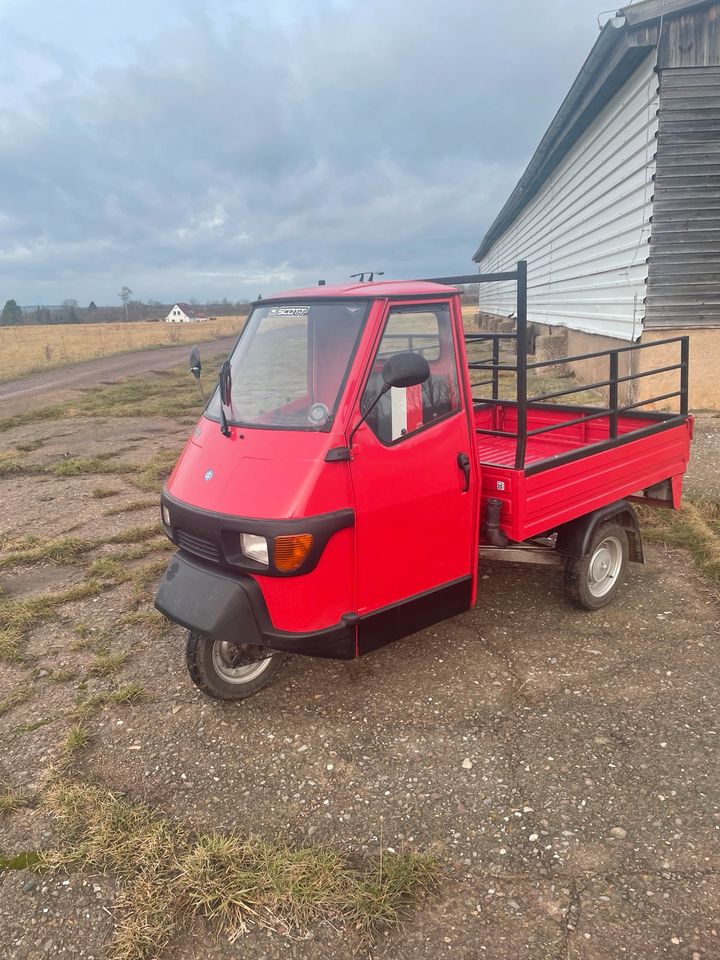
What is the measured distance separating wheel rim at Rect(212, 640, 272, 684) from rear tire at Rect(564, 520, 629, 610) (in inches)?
89.6

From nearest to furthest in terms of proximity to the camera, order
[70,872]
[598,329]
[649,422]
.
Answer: [70,872] < [649,422] < [598,329]

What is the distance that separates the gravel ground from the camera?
8.44 ft

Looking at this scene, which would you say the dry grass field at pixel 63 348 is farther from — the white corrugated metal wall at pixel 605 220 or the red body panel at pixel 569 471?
the red body panel at pixel 569 471

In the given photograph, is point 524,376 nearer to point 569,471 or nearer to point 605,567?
point 569,471

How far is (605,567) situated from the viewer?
Answer: 201 inches

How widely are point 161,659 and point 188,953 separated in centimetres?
220

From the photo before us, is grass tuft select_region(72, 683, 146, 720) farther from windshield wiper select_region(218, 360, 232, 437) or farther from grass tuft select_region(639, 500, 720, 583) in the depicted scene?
grass tuft select_region(639, 500, 720, 583)

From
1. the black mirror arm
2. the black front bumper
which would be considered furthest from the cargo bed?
the black front bumper

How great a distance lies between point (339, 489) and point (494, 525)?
1.29 m

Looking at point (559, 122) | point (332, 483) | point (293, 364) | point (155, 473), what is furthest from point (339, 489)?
point (559, 122)

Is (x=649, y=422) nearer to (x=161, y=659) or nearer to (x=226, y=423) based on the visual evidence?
(x=226, y=423)

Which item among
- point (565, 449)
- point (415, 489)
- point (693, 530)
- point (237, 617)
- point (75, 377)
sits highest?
point (75, 377)

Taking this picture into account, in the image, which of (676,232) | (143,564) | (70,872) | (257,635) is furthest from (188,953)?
(676,232)

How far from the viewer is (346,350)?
144 inches
